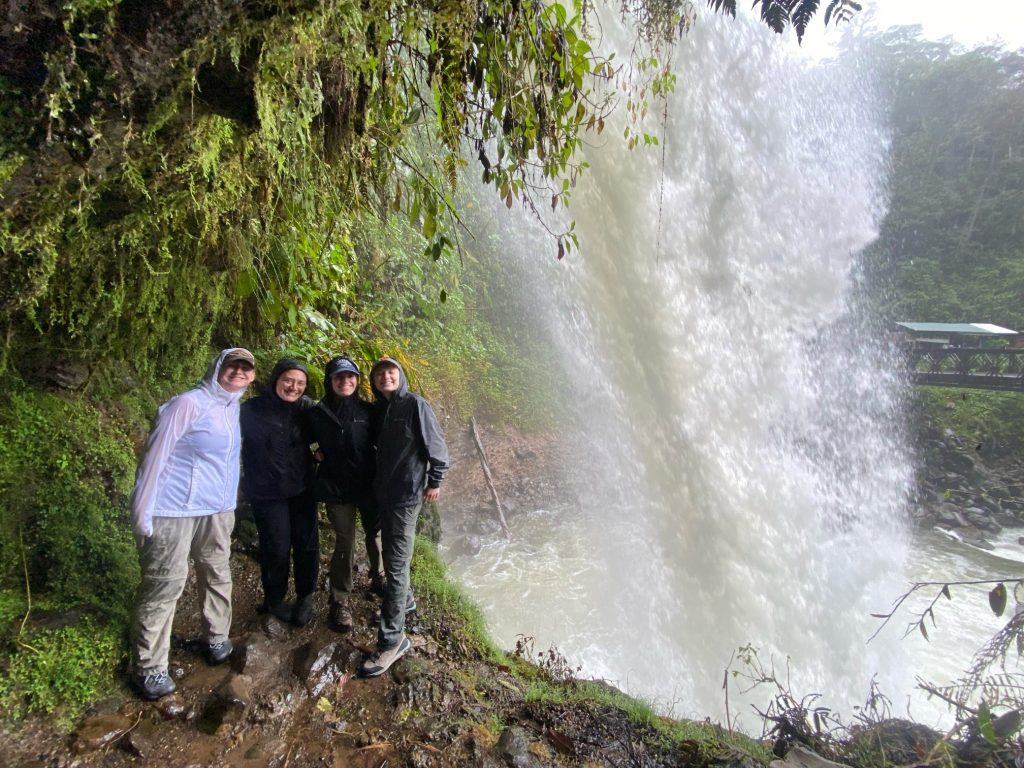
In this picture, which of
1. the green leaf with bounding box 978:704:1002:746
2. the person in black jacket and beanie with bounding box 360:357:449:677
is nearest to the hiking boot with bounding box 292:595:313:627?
the person in black jacket and beanie with bounding box 360:357:449:677

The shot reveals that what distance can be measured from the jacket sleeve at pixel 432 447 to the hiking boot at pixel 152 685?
1.49m

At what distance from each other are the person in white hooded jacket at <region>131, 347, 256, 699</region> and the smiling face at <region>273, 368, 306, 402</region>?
300 millimetres

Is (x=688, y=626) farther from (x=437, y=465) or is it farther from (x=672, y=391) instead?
(x=437, y=465)

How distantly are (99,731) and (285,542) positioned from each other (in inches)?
41.7

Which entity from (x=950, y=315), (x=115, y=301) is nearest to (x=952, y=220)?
(x=950, y=315)

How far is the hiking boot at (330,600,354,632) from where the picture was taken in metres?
3.08

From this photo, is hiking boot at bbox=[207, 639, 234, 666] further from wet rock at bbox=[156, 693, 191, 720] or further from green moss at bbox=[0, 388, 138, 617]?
green moss at bbox=[0, 388, 138, 617]

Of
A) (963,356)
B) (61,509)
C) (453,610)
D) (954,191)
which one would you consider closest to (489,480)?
(453,610)

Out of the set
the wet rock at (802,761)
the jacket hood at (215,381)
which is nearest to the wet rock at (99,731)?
the jacket hood at (215,381)

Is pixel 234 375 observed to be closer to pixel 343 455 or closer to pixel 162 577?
pixel 343 455

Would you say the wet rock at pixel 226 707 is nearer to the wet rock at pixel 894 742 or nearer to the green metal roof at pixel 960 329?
the wet rock at pixel 894 742

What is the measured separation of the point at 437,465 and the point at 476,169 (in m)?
9.42

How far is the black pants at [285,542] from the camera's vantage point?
2889mm

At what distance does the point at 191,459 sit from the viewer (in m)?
2.36
